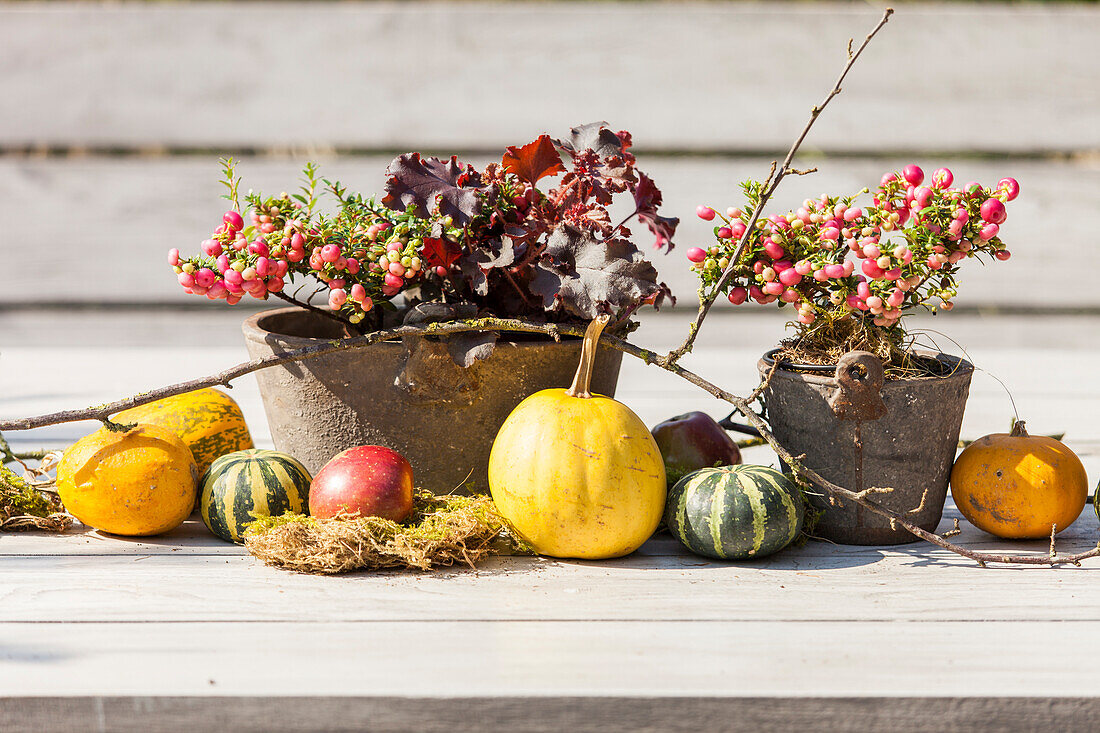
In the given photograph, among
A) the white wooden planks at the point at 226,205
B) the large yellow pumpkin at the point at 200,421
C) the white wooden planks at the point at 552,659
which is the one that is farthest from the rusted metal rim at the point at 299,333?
the white wooden planks at the point at 226,205

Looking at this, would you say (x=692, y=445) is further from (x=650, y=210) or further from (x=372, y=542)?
(x=372, y=542)

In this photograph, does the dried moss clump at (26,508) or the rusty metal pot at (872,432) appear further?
the dried moss clump at (26,508)

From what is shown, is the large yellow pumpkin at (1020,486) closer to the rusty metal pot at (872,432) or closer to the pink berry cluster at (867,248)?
the rusty metal pot at (872,432)

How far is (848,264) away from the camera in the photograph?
1.10 meters

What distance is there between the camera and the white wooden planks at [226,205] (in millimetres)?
2482

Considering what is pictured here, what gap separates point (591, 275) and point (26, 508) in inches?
28.6

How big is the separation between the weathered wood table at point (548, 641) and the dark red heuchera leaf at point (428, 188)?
1.31 feet

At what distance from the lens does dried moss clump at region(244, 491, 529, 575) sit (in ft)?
3.47

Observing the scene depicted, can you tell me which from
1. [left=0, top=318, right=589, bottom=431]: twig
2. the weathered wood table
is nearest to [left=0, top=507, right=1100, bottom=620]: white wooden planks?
the weathered wood table

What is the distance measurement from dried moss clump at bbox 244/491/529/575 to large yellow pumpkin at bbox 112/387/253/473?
0.73 feet

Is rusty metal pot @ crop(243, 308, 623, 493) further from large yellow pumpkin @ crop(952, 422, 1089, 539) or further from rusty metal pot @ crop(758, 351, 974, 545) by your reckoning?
large yellow pumpkin @ crop(952, 422, 1089, 539)

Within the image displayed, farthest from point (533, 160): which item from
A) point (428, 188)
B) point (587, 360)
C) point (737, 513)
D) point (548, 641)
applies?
point (548, 641)

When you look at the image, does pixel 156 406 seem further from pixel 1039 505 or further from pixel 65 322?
pixel 65 322

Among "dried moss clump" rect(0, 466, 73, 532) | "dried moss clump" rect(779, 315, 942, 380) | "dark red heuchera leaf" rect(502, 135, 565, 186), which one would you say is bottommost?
"dried moss clump" rect(0, 466, 73, 532)
